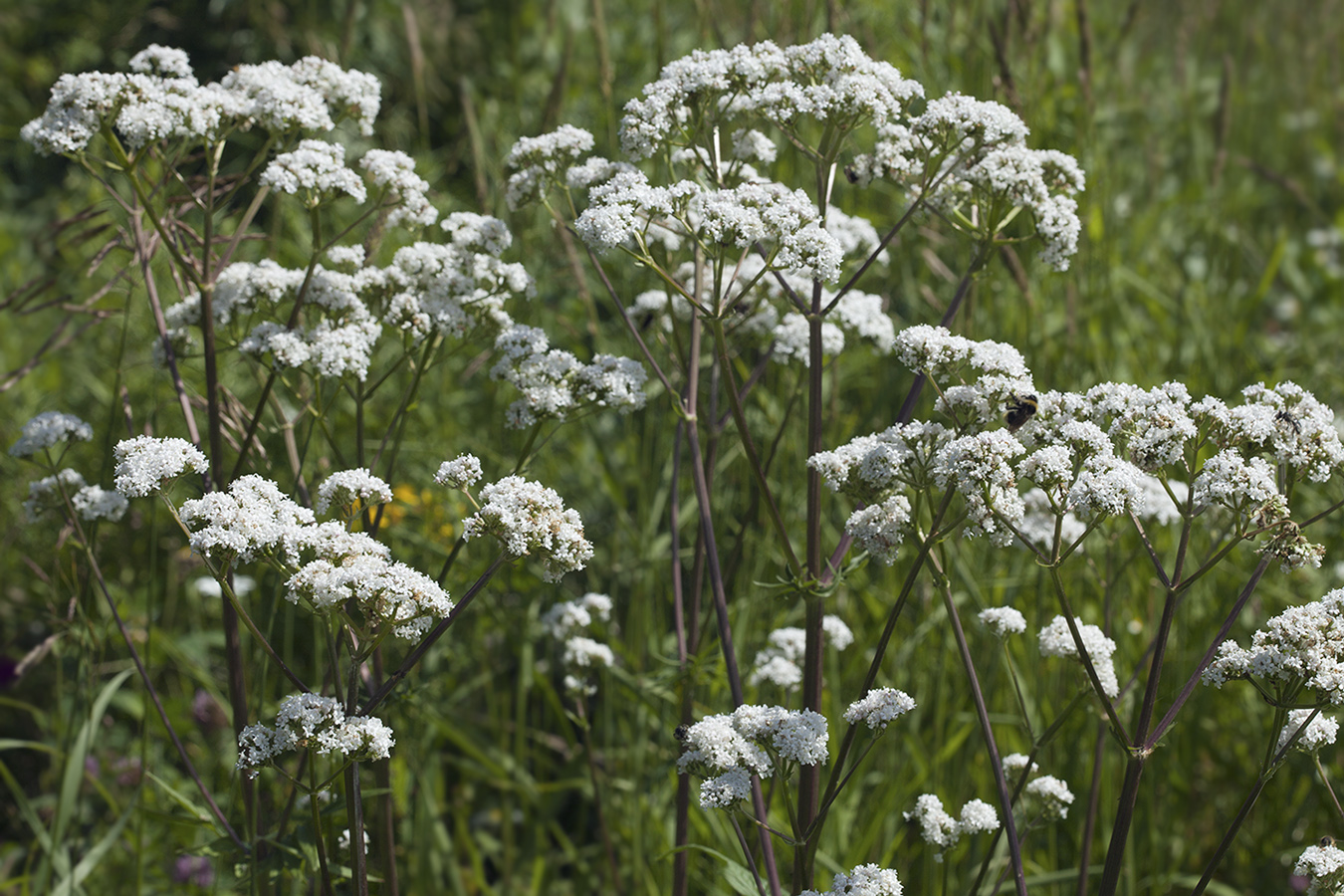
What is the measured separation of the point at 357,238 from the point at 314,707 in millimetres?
5695

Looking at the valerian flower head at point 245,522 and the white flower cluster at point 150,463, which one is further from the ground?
the white flower cluster at point 150,463

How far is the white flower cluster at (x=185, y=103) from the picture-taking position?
3145mm

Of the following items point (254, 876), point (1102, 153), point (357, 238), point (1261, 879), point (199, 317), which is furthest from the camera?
point (357, 238)

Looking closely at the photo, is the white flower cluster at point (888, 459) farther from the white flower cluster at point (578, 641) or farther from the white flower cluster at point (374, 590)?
the white flower cluster at point (578, 641)

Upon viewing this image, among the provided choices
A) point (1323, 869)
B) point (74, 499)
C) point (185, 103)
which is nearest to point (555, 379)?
point (185, 103)

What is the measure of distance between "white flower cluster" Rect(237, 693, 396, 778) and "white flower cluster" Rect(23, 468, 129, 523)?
4.29ft

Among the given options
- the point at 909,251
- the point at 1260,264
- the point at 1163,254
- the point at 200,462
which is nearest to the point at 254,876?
the point at 200,462

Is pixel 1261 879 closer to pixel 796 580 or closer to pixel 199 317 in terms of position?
pixel 796 580

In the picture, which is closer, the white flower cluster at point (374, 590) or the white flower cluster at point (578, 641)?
the white flower cluster at point (374, 590)

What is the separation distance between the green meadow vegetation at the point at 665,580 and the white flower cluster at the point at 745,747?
0.45ft

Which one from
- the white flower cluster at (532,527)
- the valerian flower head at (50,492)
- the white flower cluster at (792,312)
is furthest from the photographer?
the white flower cluster at (792,312)

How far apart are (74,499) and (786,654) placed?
2.45 m

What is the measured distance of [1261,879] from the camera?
4254mm

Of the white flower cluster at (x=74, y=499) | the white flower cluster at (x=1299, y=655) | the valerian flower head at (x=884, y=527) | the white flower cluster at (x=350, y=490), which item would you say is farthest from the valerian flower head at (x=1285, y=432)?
the white flower cluster at (x=74, y=499)
